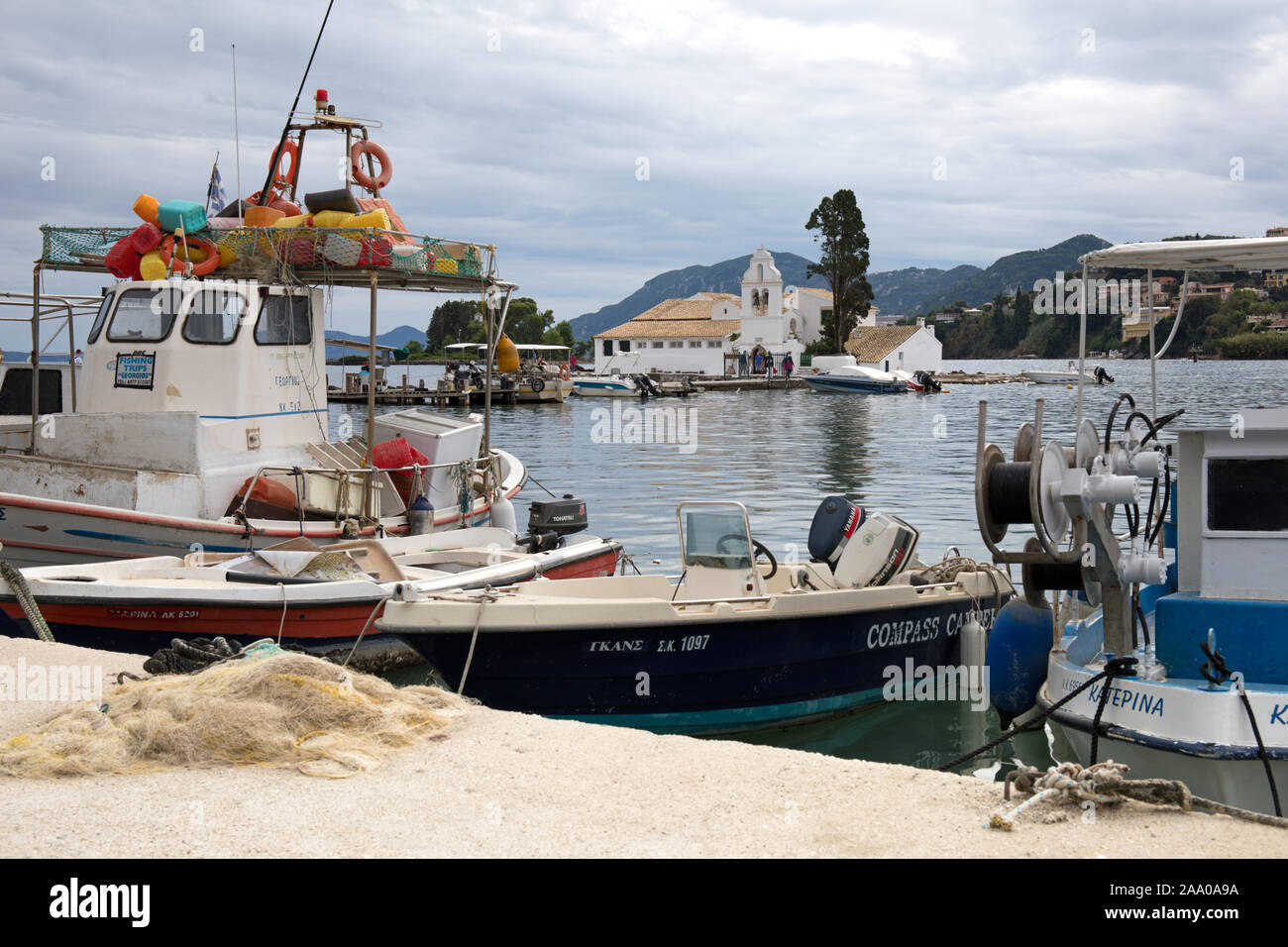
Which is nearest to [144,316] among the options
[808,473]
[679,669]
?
[679,669]

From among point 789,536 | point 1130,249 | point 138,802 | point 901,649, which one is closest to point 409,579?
point 901,649

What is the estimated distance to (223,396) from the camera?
44.2 ft

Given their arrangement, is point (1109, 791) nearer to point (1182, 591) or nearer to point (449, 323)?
point (1182, 591)

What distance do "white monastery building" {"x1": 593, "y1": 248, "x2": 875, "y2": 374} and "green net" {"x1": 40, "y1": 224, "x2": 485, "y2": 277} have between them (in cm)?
8549

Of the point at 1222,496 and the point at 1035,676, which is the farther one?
the point at 1035,676

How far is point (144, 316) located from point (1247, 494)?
1145 cm

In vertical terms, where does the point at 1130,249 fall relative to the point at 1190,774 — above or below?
above

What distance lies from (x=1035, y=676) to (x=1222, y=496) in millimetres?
1882

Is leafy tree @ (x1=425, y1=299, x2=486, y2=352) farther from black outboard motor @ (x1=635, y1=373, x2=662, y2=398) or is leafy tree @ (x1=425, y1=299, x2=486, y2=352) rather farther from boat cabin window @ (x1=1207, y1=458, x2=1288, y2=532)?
boat cabin window @ (x1=1207, y1=458, x2=1288, y2=532)

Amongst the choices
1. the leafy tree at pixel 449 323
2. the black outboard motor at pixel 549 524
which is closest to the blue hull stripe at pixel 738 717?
the black outboard motor at pixel 549 524

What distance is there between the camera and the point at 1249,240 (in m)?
8.30

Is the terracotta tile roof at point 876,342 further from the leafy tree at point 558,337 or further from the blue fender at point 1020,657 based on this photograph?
the blue fender at point 1020,657
